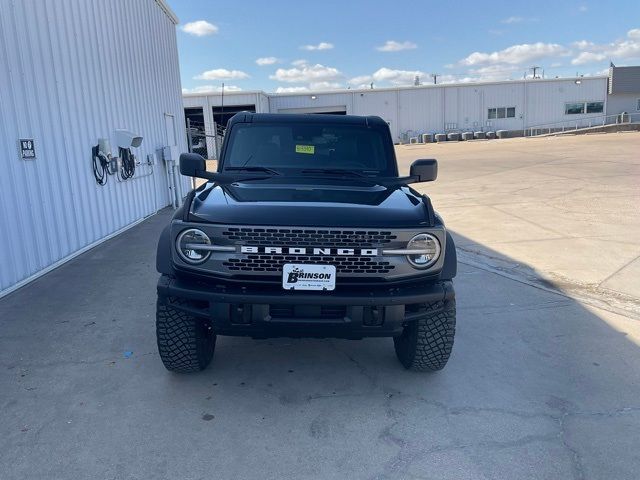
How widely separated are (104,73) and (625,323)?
8271mm

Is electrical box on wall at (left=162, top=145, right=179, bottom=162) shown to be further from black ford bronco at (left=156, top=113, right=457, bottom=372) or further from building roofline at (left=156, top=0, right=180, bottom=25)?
black ford bronco at (left=156, top=113, right=457, bottom=372)

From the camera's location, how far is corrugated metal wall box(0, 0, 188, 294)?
215 inches

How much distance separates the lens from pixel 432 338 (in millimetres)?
3188

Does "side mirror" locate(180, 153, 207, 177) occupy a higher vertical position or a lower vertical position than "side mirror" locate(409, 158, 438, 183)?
higher

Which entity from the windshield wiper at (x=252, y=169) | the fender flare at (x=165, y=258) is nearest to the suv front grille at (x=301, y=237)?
the fender flare at (x=165, y=258)

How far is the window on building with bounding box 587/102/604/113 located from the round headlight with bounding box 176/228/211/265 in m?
47.3

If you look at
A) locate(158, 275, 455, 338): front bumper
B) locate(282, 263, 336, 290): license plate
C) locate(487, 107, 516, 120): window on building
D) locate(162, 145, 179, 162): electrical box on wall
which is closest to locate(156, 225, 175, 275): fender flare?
locate(158, 275, 455, 338): front bumper

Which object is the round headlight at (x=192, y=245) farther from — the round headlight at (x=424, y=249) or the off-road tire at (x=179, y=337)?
the round headlight at (x=424, y=249)

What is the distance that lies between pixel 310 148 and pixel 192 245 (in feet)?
5.75

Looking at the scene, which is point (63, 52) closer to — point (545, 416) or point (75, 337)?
point (75, 337)

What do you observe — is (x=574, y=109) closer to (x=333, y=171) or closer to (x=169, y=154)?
(x=169, y=154)

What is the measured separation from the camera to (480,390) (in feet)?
10.6

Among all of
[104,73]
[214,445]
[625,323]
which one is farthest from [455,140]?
[214,445]

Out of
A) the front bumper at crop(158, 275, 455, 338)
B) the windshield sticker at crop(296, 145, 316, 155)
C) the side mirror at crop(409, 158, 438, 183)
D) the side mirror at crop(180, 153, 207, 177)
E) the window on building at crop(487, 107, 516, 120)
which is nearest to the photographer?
the front bumper at crop(158, 275, 455, 338)
